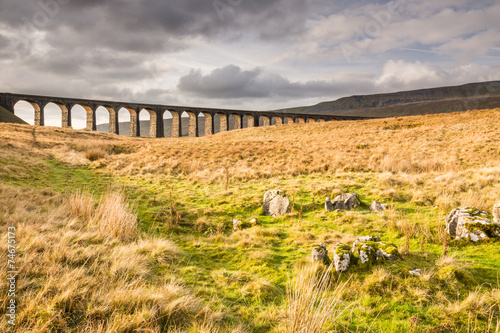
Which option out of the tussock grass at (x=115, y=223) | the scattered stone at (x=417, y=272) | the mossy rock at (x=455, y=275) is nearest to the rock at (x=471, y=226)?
the mossy rock at (x=455, y=275)

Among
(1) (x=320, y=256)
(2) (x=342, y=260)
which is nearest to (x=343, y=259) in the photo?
(2) (x=342, y=260)

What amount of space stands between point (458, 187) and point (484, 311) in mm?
5565

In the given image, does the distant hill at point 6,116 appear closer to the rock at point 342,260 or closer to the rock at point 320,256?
the rock at point 320,256

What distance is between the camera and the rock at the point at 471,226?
438 cm

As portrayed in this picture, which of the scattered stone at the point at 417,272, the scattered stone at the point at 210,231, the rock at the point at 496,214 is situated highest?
the rock at the point at 496,214

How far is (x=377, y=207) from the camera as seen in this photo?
6.72 m

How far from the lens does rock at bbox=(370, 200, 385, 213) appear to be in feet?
21.7

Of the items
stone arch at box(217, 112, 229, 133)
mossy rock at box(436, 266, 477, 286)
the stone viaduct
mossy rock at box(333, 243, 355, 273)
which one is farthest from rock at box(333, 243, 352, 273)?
stone arch at box(217, 112, 229, 133)

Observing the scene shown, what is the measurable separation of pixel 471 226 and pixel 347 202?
9.18 feet

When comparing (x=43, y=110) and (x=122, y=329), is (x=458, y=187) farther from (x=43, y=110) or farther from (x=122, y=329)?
(x=43, y=110)

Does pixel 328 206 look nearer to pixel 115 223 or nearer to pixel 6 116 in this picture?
pixel 115 223

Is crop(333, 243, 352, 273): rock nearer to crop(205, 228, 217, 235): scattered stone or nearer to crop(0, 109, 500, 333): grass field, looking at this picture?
crop(0, 109, 500, 333): grass field

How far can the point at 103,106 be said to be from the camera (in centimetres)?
5116

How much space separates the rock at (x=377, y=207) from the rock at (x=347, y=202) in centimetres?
37
